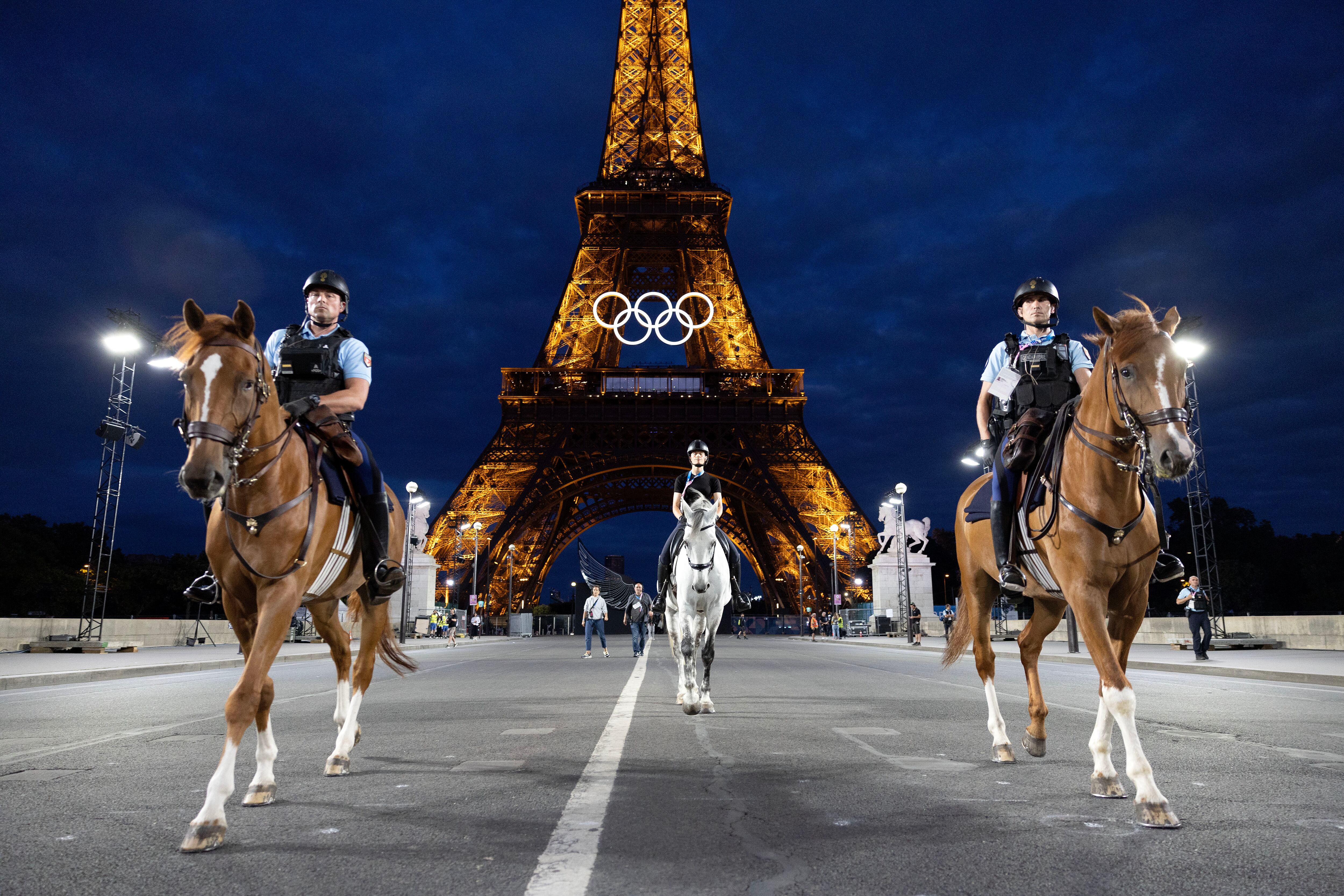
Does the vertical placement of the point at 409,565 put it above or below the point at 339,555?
above

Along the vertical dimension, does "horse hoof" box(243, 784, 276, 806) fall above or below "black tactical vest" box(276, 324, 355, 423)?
below

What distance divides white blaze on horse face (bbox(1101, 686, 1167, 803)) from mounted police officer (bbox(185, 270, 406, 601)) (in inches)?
146

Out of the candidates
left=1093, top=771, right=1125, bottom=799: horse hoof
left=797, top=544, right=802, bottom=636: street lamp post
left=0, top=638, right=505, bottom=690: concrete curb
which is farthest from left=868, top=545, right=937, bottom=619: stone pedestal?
left=1093, top=771, right=1125, bottom=799: horse hoof

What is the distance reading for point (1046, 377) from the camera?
591 centimetres

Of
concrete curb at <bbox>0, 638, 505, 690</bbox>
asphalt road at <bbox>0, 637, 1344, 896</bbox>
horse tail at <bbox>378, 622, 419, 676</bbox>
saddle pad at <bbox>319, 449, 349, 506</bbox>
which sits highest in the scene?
saddle pad at <bbox>319, 449, 349, 506</bbox>

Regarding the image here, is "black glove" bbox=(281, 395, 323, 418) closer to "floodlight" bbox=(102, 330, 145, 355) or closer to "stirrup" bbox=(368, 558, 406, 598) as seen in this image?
"stirrup" bbox=(368, 558, 406, 598)

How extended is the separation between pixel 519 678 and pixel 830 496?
3288cm

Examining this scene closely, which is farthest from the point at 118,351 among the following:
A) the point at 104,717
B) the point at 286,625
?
the point at 286,625

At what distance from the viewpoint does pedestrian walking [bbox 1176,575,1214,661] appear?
62.6ft

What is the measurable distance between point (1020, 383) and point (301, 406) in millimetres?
4273

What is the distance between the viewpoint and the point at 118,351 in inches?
880

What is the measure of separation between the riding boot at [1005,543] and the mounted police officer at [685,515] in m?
2.98

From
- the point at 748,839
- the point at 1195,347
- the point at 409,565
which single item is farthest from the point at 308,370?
the point at 409,565

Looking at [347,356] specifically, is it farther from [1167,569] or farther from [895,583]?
[895,583]
